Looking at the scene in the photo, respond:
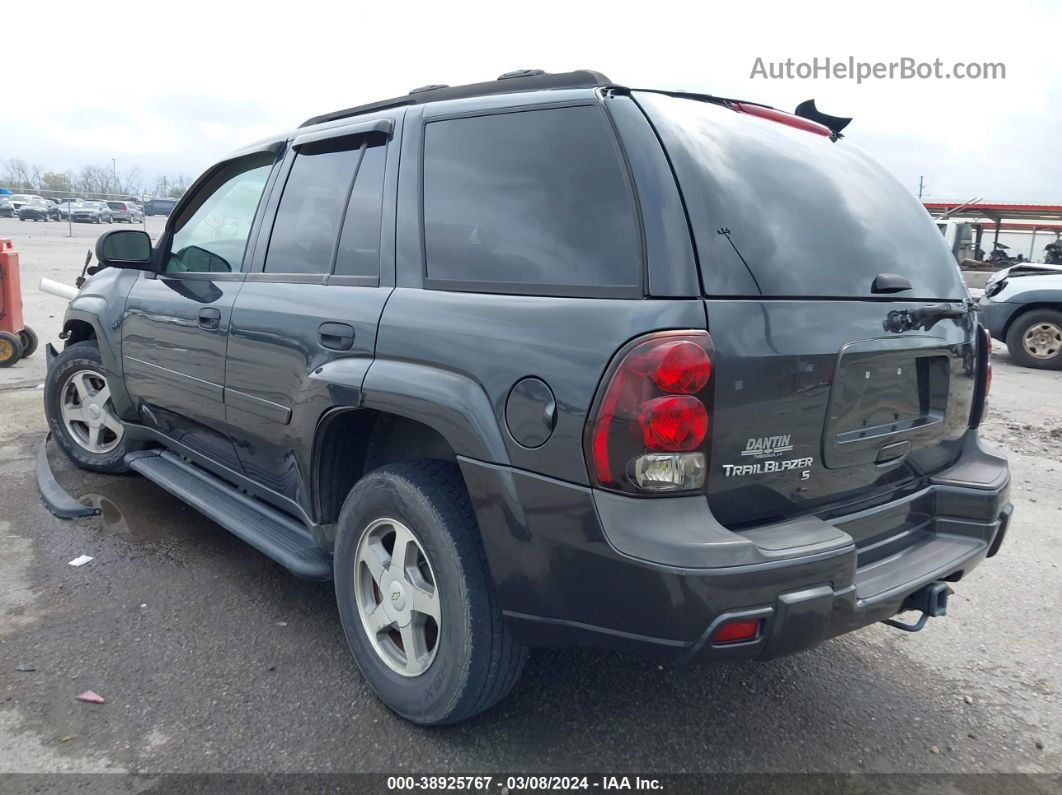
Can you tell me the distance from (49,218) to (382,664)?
51258 mm

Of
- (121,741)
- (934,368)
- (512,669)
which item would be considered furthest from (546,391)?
(121,741)

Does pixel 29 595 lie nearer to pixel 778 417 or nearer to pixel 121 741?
pixel 121 741

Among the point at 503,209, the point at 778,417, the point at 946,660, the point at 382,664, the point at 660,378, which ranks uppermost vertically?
the point at 503,209

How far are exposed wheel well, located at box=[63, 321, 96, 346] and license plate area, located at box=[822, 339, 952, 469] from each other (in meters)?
4.38

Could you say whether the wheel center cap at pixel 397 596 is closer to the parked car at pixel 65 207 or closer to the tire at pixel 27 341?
the tire at pixel 27 341

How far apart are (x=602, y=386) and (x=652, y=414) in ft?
0.46

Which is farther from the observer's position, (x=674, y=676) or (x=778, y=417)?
(x=674, y=676)

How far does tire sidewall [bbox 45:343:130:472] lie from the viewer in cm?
471

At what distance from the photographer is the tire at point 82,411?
4.73 meters

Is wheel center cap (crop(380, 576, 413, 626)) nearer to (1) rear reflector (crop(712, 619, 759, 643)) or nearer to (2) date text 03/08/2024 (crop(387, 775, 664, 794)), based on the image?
(2) date text 03/08/2024 (crop(387, 775, 664, 794))

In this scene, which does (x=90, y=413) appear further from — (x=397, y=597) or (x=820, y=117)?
(x=820, y=117)

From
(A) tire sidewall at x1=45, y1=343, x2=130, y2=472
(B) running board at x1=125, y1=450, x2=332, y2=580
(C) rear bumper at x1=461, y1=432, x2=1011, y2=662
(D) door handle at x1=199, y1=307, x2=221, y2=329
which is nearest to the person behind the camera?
(C) rear bumper at x1=461, y1=432, x2=1011, y2=662

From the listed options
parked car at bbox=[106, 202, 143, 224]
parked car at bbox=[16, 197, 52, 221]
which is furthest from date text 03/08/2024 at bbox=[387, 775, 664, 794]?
parked car at bbox=[16, 197, 52, 221]

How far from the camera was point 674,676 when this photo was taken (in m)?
2.92
